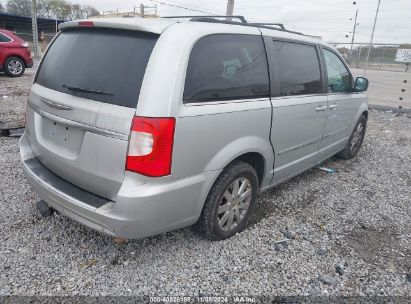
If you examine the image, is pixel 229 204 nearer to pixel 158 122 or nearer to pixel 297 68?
pixel 158 122

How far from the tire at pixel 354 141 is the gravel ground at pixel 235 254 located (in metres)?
1.51

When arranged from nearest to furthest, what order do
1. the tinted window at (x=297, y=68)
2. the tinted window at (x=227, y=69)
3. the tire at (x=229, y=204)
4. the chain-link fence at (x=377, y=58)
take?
the tinted window at (x=227, y=69) < the tire at (x=229, y=204) < the tinted window at (x=297, y=68) < the chain-link fence at (x=377, y=58)

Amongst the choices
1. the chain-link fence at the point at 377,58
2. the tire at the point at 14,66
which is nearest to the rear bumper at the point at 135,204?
the tire at the point at 14,66

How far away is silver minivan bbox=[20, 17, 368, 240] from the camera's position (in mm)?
2242

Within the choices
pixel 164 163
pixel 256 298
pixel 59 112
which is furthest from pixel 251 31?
pixel 256 298

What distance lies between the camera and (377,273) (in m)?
2.77

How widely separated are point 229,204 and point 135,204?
39.5 inches

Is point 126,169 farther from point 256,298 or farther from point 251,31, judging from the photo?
point 251,31

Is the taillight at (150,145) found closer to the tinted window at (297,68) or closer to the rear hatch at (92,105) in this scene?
the rear hatch at (92,105)

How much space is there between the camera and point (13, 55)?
12414 mm

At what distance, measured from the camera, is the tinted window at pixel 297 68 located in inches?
130

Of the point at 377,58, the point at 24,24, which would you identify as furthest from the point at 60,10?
the point at 377,58

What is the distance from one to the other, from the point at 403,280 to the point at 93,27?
3.12 metres

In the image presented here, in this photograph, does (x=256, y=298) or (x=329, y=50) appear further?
(x=329, y=50)
